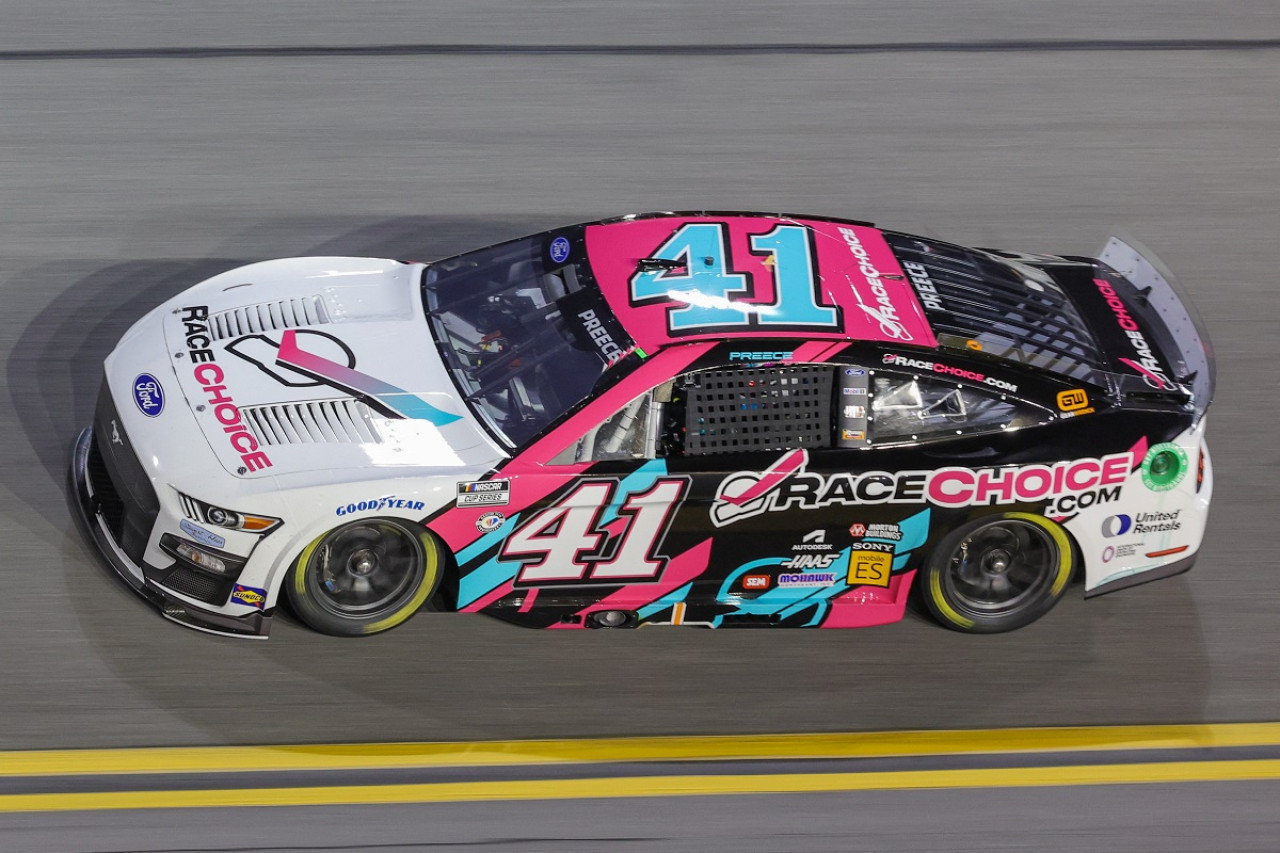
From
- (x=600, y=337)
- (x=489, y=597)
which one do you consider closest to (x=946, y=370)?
(x=600, y=337)

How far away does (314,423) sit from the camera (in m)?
5.43

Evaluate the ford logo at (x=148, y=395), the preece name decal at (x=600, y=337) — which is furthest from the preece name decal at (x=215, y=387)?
the preece name decal at (x=600, y=337)

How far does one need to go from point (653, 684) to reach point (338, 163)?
454 centimetres

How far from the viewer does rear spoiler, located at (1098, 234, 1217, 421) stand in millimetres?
5891

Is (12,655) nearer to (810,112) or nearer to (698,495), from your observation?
(698,495)

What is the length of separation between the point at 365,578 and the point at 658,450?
1.27 metres

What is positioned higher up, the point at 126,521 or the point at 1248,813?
the point at 126,521

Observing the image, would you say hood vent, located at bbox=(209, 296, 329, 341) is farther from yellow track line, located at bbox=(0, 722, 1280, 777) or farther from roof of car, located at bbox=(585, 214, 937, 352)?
yellow track line, located at bbox=(0, 722, 1280, 777)

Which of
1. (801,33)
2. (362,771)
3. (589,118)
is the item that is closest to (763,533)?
(362,771)

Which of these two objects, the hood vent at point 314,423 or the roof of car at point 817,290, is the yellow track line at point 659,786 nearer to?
the hood vent at point 314,423

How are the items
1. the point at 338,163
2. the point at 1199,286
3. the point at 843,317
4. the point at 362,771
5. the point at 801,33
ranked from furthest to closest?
the point at 801,33
the point at 338,163
the point at 1199,286
the point at 843,317
the point at 362,771

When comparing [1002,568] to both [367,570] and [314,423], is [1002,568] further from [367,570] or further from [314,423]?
[314,423]

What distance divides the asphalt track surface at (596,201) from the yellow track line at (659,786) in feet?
0.82

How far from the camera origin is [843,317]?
5.54m
